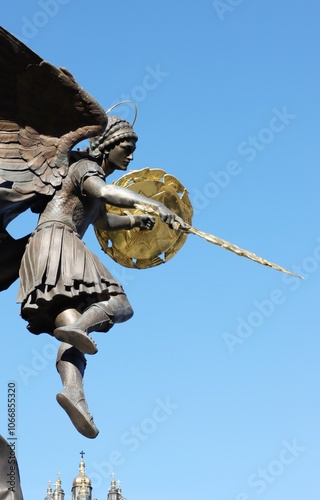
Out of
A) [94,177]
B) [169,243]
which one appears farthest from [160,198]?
[94,177]

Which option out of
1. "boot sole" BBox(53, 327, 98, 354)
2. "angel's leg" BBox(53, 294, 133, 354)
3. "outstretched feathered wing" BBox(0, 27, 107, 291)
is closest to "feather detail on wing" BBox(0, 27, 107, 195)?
"outstretched feathered wing" BBox(0, 27, 107, 291)

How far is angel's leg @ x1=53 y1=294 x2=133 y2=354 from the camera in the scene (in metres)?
7.40

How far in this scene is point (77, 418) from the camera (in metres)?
7.27

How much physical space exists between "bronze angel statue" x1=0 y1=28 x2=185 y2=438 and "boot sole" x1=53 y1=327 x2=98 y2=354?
0.03 feet

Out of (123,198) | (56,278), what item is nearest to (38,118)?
(123,198)

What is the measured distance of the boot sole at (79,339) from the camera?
7.37 m

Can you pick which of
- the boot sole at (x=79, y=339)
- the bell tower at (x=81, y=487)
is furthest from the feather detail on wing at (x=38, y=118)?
the bell tower at (x=81, y=487)

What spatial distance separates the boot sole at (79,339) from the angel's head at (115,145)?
1517 mm

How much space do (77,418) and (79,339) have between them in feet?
1.65

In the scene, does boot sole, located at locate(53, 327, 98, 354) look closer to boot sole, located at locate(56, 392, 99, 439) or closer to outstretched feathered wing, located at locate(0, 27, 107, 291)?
boot sole, located at locate(56, 392, 99, 439)

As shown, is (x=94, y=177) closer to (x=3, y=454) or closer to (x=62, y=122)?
(x=62, y=122)

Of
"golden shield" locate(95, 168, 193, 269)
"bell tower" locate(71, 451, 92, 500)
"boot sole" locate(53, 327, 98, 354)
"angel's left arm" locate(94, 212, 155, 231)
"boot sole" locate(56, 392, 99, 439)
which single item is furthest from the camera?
"bell tower" locate(71, 451, 92, 500)

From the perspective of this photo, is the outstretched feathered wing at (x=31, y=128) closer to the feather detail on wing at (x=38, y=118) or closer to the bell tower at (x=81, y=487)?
the feather detail on wing at (x=38, y=118)

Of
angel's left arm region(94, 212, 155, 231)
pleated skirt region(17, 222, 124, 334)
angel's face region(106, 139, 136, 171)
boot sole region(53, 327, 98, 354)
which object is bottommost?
boot sole region(53, 327, 98, 354)
